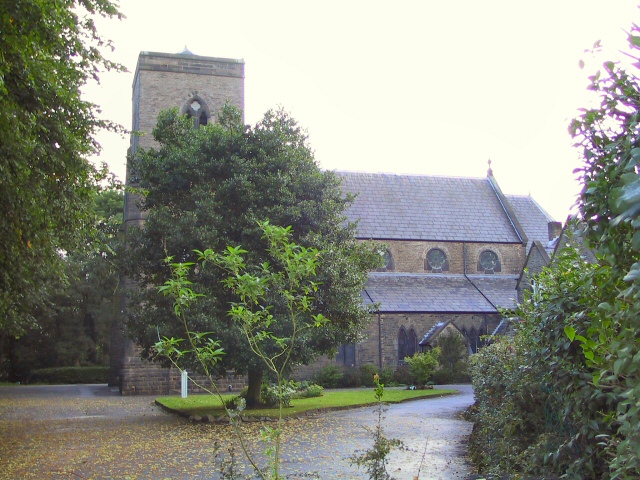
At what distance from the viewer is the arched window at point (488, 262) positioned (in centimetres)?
4316

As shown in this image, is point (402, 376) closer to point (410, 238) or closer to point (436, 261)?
point (436, 261)

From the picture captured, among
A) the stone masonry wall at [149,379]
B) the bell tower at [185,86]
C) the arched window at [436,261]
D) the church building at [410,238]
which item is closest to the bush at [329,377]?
the church building at [410,238]

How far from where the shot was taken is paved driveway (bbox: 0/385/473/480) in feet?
34.7

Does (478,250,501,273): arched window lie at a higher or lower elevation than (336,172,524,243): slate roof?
lower

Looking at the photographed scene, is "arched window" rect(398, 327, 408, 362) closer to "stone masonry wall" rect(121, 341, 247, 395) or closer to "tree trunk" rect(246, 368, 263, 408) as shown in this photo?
"stone masonry wall" rect(121, 341, 247, 395)

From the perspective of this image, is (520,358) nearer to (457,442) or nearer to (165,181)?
(457,442)

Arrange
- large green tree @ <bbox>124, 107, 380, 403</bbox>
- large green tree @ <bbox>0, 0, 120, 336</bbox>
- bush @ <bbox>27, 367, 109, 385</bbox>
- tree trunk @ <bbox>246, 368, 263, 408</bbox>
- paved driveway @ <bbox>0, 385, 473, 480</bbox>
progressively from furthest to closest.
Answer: bush @ <bbox>27, 367, 109, 385</bbox> → tree trunk @ <bbox>246, 368, 263, 408</bbox> → large green tree @ <bbox>124, 107, 380, 403</bbox> → paved driveway @ <bbox>0, 385, 473, 480</bbox> → large green tree @ <bbox>0, 0, 120, 336</bbox>

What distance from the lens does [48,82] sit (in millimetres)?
10188

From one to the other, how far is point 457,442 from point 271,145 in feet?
34.9

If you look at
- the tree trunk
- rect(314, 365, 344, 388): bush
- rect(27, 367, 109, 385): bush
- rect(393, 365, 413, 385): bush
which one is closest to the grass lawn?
the tree trunk

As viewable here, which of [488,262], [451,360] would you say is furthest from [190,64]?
[488,262]

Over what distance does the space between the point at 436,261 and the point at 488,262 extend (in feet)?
11.4

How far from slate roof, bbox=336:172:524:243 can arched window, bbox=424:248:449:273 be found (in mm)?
895

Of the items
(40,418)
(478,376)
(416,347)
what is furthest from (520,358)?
Result: (416,347)
